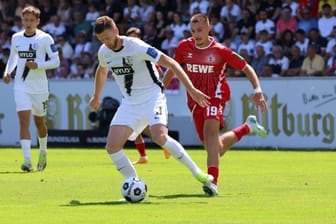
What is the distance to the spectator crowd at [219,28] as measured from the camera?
26.9m

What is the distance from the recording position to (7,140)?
28.7m

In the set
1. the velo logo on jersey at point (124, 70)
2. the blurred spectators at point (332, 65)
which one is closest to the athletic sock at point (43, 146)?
the velo logo on jersey at point (124, 70)

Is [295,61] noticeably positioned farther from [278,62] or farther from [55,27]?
[55,27]

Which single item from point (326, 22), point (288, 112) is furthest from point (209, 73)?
point (326, 22)

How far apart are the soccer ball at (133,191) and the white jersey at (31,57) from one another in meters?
6.20

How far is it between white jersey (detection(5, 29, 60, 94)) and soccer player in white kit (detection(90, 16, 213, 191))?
5297 mm

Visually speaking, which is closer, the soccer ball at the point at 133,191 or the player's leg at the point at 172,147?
the soccer ball at the point at 133,191

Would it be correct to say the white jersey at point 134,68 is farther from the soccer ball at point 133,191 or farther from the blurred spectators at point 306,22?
the blurred spectators at point 306,22

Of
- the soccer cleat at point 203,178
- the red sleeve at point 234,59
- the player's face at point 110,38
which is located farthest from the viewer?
the red sleeve at point 234,59

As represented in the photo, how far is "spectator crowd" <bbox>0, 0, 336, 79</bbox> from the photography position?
26906 millimetres

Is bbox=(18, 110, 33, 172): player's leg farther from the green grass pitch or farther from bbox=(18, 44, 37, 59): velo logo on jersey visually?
bbox=(18, 44, 37, 59): velo logo on jersey

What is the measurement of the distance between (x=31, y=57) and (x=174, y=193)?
5.66m

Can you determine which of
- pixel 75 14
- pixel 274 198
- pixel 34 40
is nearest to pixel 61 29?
pixel 75 14

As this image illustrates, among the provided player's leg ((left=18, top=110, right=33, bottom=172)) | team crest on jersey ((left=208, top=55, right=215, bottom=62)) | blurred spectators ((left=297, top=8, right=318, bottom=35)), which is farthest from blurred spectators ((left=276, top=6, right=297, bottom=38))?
team crest on jersey ((left=208, top=55, right=215, bottom=62))
